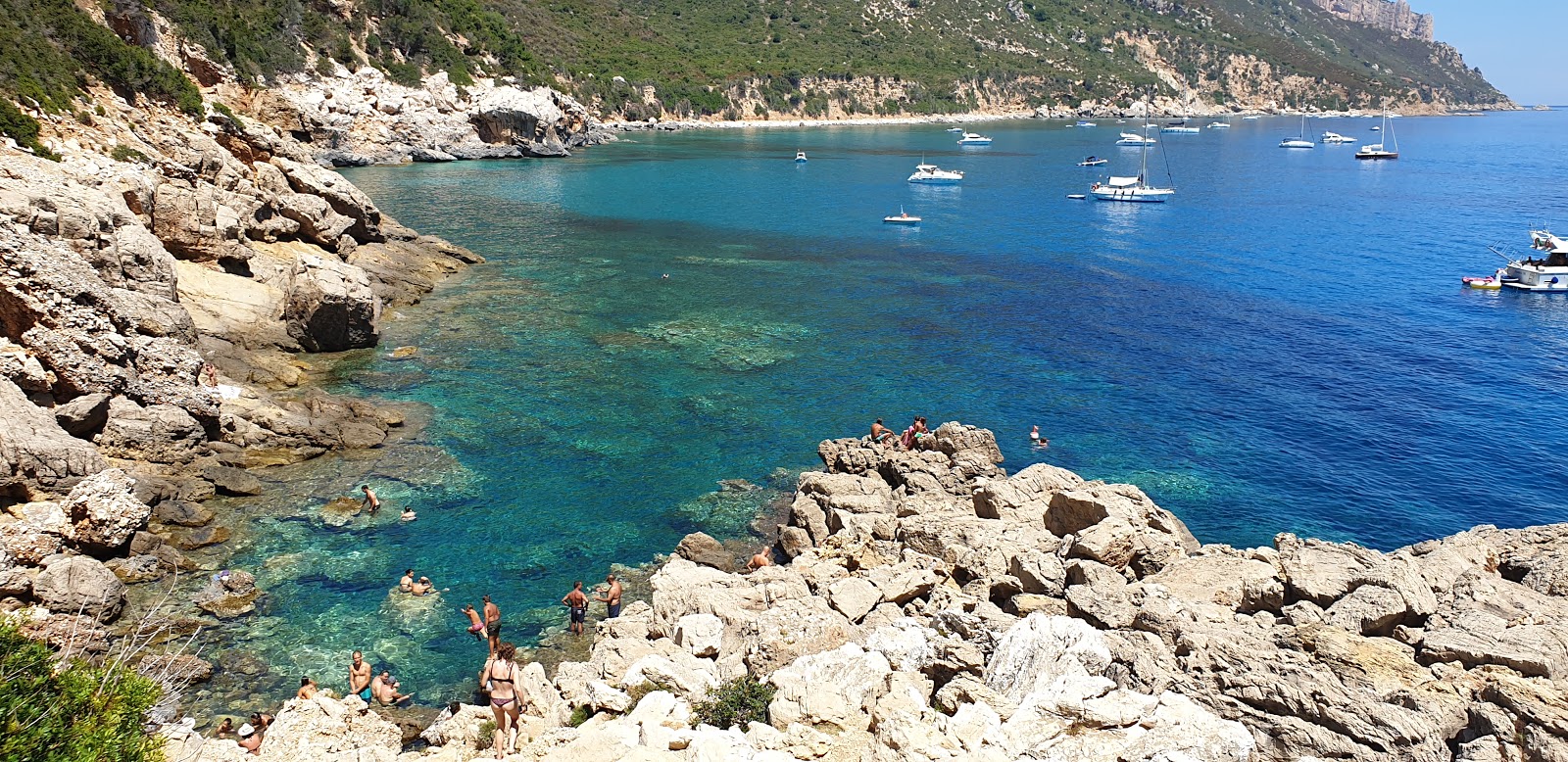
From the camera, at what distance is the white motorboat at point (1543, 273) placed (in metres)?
60.4

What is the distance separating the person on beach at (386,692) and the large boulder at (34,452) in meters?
10.9

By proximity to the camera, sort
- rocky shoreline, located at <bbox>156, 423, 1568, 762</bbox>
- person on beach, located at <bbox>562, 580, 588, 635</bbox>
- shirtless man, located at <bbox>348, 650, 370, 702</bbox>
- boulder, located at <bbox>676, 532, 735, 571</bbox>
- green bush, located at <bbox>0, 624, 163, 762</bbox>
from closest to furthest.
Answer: green bush, located at <bbox>0, 624, 163, 762</bbox> → rocky shoreline, located at <bbox>156, 423, 1568, 762</bbox> → shirtless man, located at <bbox>348, 650, 370, 702</bbox> → person on beach, located at <bbox>562, 580, 588, 635</bbox> → boulder, located at <bbox>676, 532, 735, 571</bbox>

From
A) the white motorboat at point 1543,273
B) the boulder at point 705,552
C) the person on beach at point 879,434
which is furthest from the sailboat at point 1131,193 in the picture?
the boulder at point 705,552

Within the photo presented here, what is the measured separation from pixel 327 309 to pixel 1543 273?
70625 mm

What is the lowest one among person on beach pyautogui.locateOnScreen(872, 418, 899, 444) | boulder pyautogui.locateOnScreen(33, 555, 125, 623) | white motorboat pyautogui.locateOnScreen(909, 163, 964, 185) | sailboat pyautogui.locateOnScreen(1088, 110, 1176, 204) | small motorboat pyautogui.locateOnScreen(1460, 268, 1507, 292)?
boulder pyautogui.locateOnScreen(33, 555, 125, 623)

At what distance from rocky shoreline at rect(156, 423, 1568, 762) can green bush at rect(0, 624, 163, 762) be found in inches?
118

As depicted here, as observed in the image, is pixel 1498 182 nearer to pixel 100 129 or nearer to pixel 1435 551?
pixel 1435 551

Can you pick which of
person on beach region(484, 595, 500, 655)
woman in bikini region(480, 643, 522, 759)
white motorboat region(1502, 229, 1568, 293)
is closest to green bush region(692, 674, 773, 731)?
woman in bikini region(480, 643, 522, 759)

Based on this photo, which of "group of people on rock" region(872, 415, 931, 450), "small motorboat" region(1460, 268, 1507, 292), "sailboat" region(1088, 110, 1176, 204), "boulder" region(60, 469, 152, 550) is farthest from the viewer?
"sailboat" region(1088, 110, 1176, 204)

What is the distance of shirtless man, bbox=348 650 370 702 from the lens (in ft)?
65.8

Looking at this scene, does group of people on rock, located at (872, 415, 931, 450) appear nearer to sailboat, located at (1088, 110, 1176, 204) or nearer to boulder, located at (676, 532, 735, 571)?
boulder, located at (676, 532, 735, 571)

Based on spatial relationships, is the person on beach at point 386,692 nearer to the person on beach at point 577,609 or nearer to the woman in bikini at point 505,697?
the person on beach at point 577,609

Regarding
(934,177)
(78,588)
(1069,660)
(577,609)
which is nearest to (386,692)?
(577,609)

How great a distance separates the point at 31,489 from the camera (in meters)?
23.4
